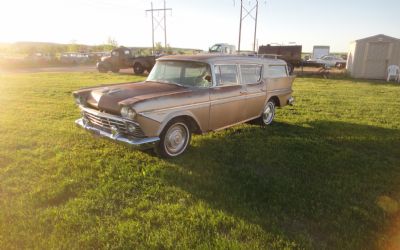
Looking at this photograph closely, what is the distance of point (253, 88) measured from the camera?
19.5 ft

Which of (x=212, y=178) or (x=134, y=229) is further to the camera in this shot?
(x=212, y=178)

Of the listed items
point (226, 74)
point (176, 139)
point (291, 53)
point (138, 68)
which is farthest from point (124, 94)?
point (291, 53)

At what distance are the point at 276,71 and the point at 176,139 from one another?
358 centimetres

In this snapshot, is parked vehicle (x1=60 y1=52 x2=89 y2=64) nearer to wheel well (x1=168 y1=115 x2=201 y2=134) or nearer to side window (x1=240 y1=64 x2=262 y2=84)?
side window (x1=240 y1=64 x2=262 y2=84)

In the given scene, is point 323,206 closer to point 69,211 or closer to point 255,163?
point 255,163

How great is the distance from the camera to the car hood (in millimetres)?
4133

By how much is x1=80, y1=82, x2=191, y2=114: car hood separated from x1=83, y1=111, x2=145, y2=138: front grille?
15 centimetres

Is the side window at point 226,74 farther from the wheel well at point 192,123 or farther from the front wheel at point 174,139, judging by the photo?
the front wheel at point 174,139

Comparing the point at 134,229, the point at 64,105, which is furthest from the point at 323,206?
the point at 64,105

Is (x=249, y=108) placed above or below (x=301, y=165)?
above

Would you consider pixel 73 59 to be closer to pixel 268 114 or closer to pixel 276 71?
pixel 276 71

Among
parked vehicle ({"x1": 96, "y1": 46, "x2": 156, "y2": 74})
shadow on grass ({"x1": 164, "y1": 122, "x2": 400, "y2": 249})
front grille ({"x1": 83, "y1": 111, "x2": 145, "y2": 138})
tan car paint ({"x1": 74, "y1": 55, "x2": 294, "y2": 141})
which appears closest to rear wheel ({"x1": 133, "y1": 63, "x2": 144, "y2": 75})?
parked vehicle ({"x1": 96, "y1": 46, "x2": 156, "y2": 74})

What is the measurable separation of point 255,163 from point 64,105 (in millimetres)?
6805

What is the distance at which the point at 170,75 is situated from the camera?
527 cm
